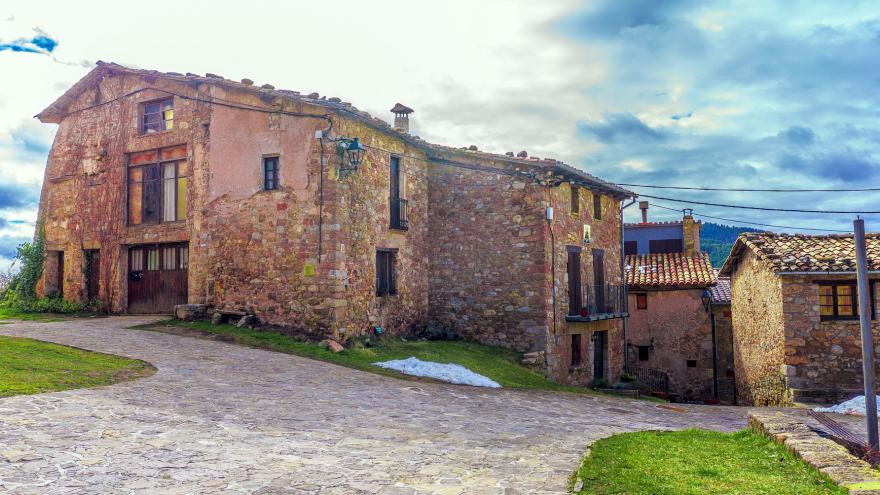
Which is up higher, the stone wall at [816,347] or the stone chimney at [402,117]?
the stone chimney at [402,117]

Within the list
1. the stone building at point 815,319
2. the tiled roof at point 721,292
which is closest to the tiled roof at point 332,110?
the stone building at point 815,319

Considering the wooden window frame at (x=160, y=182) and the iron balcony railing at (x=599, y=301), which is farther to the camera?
the iron balcony railing at (x=599, y=301)

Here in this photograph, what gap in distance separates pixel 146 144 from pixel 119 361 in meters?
10.0

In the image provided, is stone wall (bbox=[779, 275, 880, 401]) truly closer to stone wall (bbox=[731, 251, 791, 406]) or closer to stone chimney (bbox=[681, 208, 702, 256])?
stone wall (bbox=[731, 251, 791, 406])

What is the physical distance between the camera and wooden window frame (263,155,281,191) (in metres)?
17.5

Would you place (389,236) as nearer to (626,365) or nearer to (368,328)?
(368,328)

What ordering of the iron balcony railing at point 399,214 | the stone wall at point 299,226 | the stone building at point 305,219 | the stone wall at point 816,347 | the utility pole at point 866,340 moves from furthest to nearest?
the iron balcony railing at point 399,214, the stone building at point 305,219, the stone wall at point 299,226, the stone wall at point 816,347, the utility pole at point 866,340

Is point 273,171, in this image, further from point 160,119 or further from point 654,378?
point 654,378

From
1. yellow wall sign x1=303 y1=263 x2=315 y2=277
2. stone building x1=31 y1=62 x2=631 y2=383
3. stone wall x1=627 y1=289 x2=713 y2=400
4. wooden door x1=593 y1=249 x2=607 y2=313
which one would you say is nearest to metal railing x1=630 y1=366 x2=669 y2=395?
stone wall x1=627 y1=289 x2=713 y2=400

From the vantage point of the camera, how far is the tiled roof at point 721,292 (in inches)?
1065

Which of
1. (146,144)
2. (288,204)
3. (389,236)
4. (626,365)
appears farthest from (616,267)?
(146,144)

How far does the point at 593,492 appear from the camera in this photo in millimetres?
6523

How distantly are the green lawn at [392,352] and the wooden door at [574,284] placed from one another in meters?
3.20

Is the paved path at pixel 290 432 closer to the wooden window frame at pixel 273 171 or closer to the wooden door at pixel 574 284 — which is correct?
the wooden window frame at pixel 273 171
